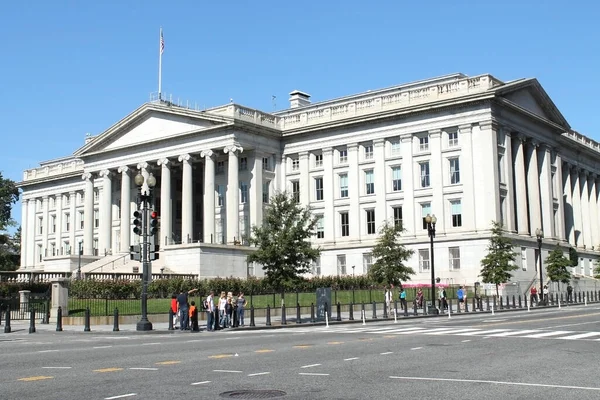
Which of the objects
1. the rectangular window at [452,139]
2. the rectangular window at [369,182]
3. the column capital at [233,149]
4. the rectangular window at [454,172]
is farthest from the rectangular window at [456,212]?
the column capital at [233,149]

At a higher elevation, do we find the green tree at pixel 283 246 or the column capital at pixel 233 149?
the column capital at pixel 233 149

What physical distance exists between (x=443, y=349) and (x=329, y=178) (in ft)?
200

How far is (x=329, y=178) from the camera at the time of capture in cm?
8144

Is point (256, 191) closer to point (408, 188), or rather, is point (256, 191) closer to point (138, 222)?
point (408, 188)

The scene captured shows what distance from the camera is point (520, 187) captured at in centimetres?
7662

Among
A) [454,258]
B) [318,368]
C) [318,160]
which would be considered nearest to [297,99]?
[318,160]

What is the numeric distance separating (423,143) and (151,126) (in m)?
30.5

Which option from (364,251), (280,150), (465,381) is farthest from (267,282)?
(280,150)

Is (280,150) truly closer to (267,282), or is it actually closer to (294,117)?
(294,117)

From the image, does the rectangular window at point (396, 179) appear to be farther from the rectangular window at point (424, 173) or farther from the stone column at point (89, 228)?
the stone column at point (89, 228)

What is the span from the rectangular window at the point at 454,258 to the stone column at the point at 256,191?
19.8 m

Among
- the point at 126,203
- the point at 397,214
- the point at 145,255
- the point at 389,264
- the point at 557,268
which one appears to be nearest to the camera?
the point at 145,255

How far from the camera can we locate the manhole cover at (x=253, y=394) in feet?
40.3

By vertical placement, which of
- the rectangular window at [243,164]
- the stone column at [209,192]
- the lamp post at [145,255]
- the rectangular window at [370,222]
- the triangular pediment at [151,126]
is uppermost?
the triangular pediment at [151,126]
